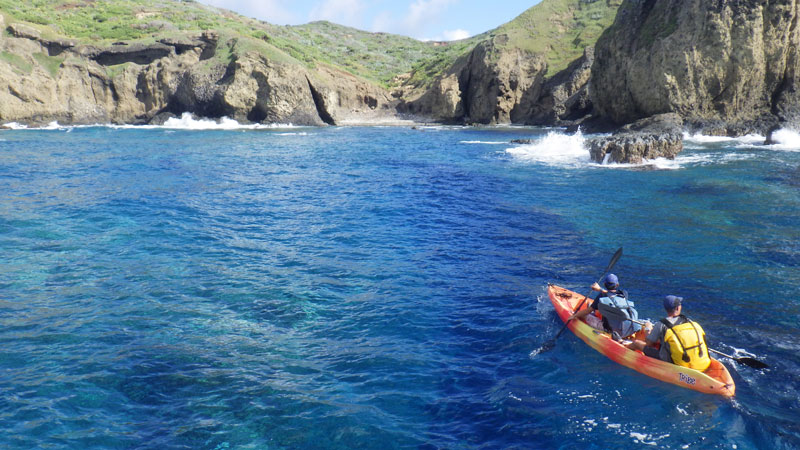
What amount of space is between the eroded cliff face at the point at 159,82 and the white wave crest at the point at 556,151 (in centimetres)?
3910

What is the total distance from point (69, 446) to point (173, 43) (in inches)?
3064

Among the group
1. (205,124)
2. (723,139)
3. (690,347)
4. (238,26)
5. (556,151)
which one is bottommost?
(690,347)

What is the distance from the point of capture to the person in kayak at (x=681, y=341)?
919 centimetres

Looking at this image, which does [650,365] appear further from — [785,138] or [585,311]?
[785,138]

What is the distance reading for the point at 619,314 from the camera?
423 inches

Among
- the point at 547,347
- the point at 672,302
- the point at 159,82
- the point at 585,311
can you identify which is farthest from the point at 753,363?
the point at 159,82

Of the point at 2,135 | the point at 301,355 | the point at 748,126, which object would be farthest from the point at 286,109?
the point at 301,355

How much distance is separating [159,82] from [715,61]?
223 feet

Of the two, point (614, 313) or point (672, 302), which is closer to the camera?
point (672, 302)

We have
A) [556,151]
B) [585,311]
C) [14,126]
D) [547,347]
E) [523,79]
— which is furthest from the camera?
[523,79]

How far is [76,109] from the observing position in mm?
67312

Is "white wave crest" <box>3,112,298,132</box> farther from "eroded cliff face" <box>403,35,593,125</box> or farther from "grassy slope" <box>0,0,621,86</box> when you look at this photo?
"eroded cliff face" <box>403,35,593,125</box>

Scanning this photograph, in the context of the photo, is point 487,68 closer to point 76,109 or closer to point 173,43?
point 173,43

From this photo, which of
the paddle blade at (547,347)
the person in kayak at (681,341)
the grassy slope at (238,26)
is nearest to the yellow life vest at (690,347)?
the person in kayak at (681,341)
